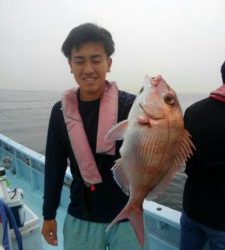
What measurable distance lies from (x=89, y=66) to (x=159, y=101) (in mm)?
674

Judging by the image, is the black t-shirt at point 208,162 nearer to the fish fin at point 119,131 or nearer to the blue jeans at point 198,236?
the blue jeans at point 198,236

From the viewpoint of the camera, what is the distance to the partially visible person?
84.1 inches

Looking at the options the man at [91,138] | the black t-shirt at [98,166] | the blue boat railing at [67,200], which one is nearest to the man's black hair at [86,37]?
the man at [91,138]

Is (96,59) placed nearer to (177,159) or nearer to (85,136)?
(85,136)

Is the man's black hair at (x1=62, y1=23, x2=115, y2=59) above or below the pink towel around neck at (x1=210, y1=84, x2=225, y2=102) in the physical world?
above

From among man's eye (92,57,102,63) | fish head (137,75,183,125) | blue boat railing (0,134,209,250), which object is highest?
man's eye (92,57,102,63)

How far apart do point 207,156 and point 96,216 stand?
0.86 meters

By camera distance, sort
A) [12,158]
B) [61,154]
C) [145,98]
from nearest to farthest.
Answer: [145,98] → [61,154] → [12,158]

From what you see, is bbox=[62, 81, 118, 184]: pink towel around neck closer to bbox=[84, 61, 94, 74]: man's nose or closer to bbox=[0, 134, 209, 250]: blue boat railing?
bbox=[84, 61, 94, 74]: man's nose

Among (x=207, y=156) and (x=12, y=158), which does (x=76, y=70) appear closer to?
(x=207, y=156)

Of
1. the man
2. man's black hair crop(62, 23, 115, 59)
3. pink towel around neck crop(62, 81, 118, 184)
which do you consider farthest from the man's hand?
man's black hair crop(62, 23, 115, 59)

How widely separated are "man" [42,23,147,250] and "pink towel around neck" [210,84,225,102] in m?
0.56

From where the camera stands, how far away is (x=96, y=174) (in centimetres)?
208

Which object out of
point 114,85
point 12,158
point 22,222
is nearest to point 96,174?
point 114,85
